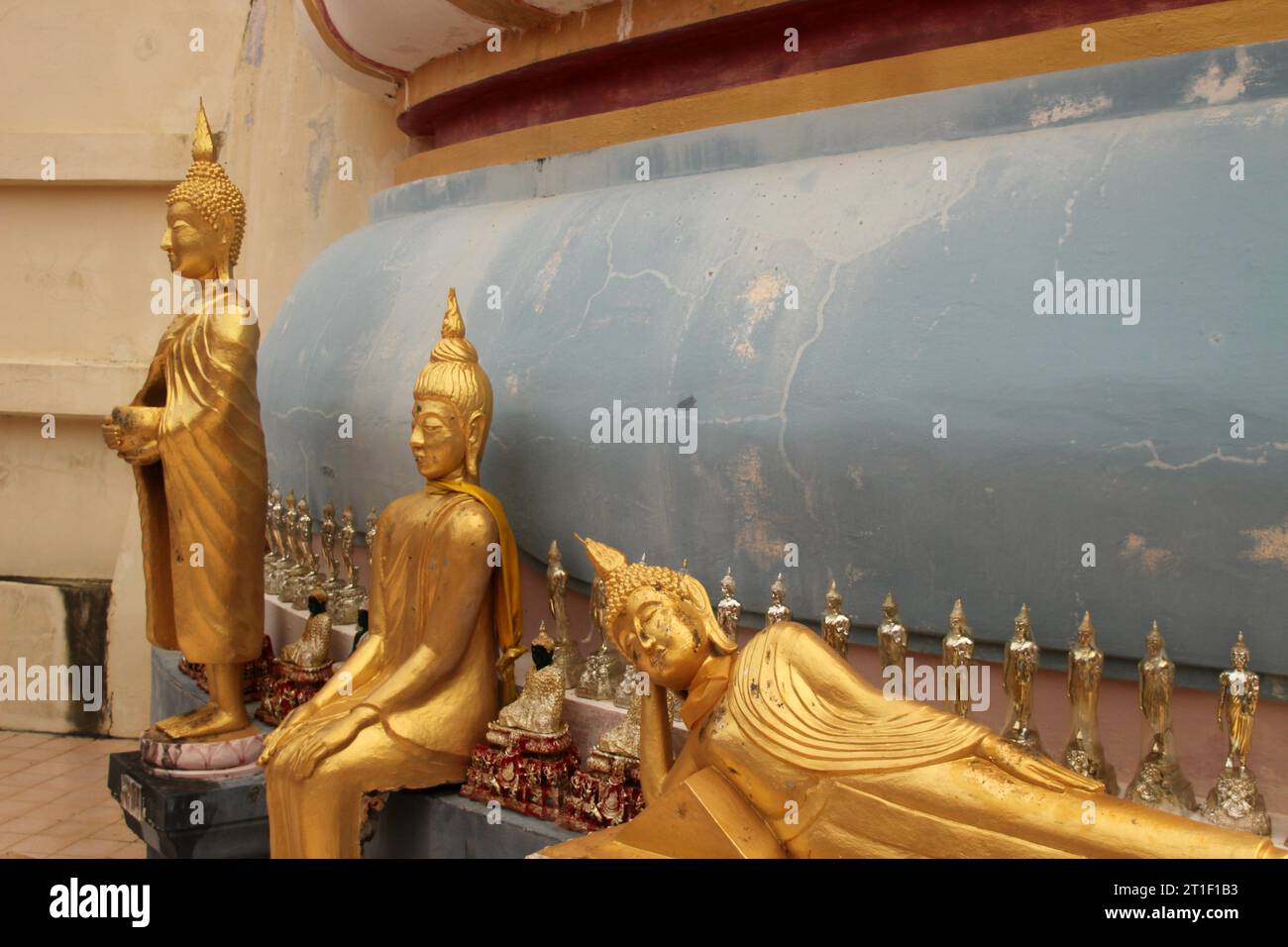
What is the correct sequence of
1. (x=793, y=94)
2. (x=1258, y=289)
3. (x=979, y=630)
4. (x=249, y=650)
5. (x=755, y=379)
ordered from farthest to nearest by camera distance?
(x=249, y=650)
(x=793, y=94)
(x=755, y=379)
(x=979, y=630)
(x=1258, y=289)

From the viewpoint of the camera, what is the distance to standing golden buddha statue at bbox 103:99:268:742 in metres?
4.10

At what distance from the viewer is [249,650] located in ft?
13.8

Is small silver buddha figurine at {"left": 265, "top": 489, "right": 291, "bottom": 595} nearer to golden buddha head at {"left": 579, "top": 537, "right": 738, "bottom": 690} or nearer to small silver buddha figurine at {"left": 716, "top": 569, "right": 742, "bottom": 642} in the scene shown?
small silver buddha figurine at {"left": 716, "top": 569, "right": 742, "bottom": 642}

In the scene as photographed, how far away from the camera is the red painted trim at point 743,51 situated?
3.47 m

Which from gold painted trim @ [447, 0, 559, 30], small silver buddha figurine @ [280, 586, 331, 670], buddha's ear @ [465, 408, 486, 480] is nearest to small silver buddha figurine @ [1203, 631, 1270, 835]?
buddha's ear @ [465, 408, 486, 480]

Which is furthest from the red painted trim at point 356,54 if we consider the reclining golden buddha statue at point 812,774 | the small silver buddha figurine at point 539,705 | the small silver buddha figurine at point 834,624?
the small silver buddha figurine at point 834,624

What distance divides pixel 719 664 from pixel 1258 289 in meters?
1.28

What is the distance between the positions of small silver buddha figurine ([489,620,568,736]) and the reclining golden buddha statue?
45cm

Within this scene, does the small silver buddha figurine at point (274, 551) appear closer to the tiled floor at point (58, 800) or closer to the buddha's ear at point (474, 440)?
the tiled floor at point (58, 800)

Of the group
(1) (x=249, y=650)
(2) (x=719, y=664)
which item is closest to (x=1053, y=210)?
(2) (x=719, y=664)

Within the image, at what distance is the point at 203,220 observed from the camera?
4.22 metres

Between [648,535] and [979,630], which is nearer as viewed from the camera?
[979,630]

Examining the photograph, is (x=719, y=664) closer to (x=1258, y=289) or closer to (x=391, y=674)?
(x=391, y=674)

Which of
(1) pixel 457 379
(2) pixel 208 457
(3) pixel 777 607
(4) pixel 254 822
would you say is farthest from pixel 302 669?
(3) pixel 777 607
